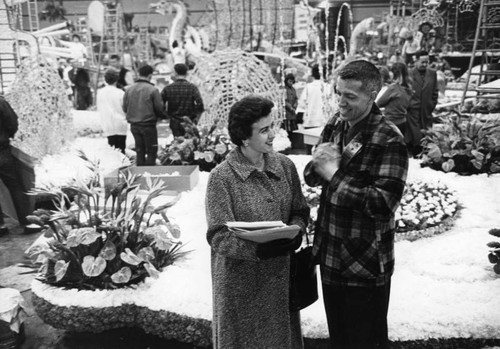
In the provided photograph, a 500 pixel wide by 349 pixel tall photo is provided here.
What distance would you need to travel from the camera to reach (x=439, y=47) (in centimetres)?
1481

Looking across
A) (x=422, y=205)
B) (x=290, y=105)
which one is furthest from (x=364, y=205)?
(x=290, y=105)

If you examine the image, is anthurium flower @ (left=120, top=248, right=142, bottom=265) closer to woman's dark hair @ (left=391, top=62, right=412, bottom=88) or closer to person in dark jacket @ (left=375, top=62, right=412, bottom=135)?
person in dark jacket @ (left=375, top=62, right=412, bottom=135)

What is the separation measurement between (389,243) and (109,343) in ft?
6.56

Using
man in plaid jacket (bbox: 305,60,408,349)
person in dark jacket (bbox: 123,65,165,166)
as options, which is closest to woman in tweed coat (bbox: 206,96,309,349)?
man in plaid jacket (bbox: 305,60,408,349)

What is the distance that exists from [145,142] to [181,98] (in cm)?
73

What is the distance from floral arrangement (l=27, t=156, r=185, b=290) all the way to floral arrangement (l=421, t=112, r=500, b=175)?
3.76 m

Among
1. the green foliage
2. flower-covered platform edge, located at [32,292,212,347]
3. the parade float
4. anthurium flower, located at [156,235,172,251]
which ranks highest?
the green foliage

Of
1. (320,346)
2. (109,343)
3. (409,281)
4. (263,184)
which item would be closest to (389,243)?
(263,184)

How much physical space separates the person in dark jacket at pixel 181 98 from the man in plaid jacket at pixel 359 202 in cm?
472

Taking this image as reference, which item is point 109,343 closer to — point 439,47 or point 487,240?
point 487,240

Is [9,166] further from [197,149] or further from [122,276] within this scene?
[122,276]

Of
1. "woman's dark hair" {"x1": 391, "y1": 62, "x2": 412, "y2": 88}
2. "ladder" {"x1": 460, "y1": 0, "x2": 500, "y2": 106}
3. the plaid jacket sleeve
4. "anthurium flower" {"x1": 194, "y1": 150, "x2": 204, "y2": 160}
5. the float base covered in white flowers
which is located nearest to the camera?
the plaid jacket sleeve

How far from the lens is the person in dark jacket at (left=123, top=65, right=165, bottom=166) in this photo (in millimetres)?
6316

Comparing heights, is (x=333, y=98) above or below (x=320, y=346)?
above
